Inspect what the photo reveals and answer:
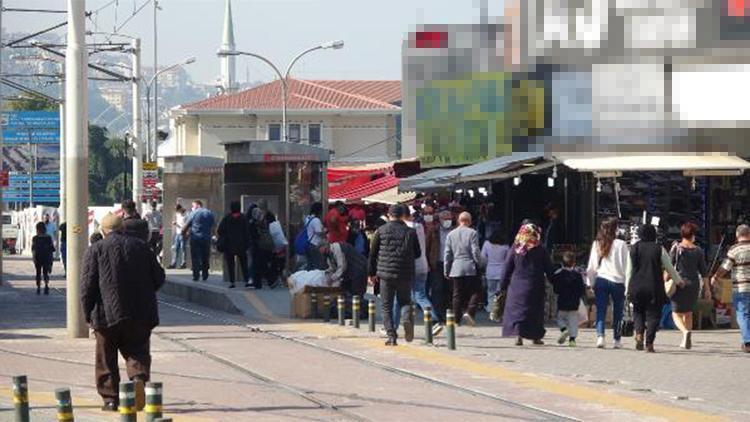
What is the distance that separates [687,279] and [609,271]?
1.12 meters

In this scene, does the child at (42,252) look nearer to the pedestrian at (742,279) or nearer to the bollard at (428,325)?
the bollard at (428,325)

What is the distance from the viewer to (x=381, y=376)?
676 inches

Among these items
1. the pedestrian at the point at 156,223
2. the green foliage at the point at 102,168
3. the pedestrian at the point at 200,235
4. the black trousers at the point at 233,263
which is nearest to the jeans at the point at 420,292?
the black trousers at the point at 233,263

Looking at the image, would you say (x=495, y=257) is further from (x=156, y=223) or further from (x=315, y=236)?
(x=156, y=223)

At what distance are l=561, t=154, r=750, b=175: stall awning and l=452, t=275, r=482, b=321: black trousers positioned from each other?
225cm

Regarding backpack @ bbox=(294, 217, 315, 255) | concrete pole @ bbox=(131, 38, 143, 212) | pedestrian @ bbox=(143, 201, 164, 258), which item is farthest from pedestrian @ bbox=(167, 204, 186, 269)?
concrete pole @ bbox=(131, 38, 143, 212)

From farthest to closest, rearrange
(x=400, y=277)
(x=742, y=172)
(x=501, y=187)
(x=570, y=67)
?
(x=501, y=187) < (x=570, y=67) < (x=742, y=172) < (x=400, y=277)

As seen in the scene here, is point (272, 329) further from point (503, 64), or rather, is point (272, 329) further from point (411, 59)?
point (411, 59)

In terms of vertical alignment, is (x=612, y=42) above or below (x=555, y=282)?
above

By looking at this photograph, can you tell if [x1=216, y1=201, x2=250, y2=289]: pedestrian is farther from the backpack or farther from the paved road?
the paved road

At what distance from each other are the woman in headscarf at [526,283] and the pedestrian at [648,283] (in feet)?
3.40

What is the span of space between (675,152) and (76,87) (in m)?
8.81

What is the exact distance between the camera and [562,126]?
26344 mm

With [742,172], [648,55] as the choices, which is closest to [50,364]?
[742,172]
